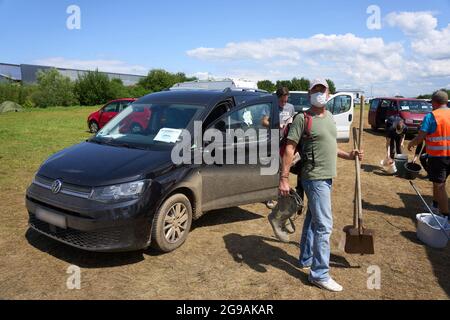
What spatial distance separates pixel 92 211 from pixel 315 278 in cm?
228

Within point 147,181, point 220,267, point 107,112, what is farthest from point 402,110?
point 147,181

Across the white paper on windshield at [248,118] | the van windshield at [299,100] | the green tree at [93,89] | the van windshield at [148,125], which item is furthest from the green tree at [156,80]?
the white paper on windshield at [248,118]

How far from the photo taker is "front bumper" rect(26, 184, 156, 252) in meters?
3.59

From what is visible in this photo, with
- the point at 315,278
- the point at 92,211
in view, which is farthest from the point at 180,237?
the point at 315,278

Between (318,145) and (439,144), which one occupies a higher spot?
(318,145)

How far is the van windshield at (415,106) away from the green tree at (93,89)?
42280mm

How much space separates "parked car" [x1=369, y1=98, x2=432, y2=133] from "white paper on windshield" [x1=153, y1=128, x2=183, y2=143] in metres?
13.0

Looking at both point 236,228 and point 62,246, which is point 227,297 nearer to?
point 236,228

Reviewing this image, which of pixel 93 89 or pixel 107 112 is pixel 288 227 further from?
pixel 93 89

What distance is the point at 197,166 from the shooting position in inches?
173

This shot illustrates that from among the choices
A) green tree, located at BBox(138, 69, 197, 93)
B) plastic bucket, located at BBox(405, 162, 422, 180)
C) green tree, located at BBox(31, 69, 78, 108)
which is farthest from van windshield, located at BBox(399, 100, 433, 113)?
green tree, located at BBox(138, 69, 197, 93)

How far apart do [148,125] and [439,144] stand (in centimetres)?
407

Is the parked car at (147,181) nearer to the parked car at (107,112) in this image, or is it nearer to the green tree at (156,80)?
the parked car at (107,112)

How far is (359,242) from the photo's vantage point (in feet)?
12.9
